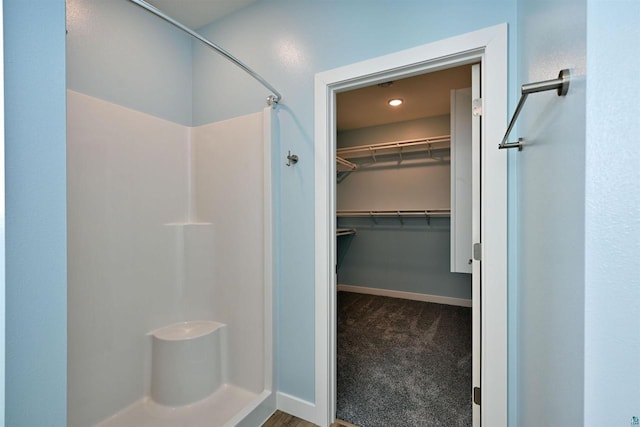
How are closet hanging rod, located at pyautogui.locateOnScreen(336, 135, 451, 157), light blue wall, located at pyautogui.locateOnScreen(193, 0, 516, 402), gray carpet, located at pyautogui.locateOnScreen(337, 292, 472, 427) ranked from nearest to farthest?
light blue wall, located at pyautogui.locateOnScreen(193, 0, 516, 402), gray carpet, located at pyautogui.locateOnScreen(337, 292, 472, 427), closet hanging rod, located at pyautogui.locateOnScreen(336, 135, 451, 157)

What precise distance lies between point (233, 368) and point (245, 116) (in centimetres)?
170

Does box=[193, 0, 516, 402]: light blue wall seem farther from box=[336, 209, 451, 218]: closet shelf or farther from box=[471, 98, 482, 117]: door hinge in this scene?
box=[336, 209, 451, 218]: closet shelf

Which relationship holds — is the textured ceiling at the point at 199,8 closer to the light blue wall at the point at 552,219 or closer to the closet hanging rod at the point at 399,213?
the light blue wall at the point at 552,219

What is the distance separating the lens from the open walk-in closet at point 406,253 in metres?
1.62

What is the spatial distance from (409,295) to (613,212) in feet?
11.7

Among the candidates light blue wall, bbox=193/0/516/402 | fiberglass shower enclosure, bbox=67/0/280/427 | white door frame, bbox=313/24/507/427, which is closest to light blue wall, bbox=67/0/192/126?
fiberglass shower enclosure, bbox=67/0/280/427

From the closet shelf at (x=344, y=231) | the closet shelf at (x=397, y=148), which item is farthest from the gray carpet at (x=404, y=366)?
the closet shelf at (x=397, y=148)

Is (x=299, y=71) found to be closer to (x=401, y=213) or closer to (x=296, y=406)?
(x=296, y=406)

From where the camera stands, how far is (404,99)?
9.89 ft

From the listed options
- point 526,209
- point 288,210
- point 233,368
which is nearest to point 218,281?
point 233,368

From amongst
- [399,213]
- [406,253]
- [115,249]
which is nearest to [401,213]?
[399,213]

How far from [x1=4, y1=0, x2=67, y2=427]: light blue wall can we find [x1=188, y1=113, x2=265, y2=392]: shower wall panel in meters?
1.06

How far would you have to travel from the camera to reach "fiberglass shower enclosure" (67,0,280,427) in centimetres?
147

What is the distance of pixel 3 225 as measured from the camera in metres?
0.57
